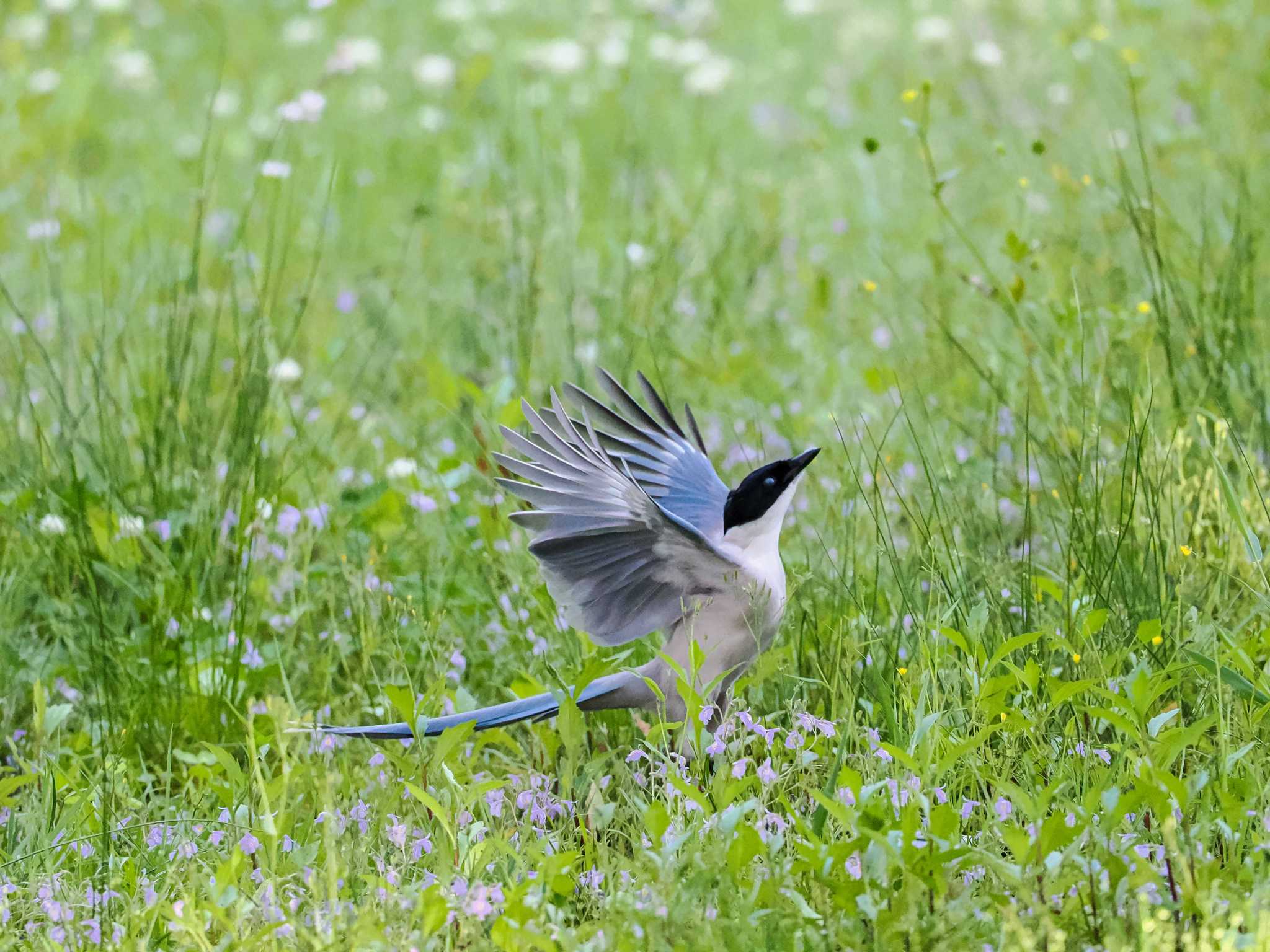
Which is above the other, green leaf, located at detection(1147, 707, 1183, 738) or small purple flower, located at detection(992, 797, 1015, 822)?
green leaf, located at detection(1147, 707, 1183, 738)

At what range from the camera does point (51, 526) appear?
3324 millimetres

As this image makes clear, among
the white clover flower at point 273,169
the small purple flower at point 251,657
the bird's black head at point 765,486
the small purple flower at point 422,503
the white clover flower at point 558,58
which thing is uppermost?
the white clover flower at point 273,169

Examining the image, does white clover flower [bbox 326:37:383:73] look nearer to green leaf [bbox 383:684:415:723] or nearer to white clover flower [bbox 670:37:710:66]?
white clover flower [bbox 670:37:710:66]

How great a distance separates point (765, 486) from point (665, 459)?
358 mm

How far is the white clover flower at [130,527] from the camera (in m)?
3.31

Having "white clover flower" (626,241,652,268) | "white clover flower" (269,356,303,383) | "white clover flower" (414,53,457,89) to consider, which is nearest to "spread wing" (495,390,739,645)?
"white clover flower" (269,356,303,383)

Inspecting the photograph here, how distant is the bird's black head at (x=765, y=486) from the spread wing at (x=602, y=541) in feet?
0.40

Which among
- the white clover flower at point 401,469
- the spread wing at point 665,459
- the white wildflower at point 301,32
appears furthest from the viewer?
the white wildflower at point 301,32

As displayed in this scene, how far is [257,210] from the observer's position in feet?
20.3

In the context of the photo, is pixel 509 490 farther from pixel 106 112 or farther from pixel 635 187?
pixel 106 112

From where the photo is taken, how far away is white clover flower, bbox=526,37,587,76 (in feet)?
21.8

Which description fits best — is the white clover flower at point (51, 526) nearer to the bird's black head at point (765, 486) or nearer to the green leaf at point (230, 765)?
the green leaf at point (230, 765)

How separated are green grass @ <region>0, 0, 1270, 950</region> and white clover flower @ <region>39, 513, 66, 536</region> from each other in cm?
3

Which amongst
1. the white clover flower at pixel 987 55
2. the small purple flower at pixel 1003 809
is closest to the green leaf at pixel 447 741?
the small purple flower at pixel 1003 809
